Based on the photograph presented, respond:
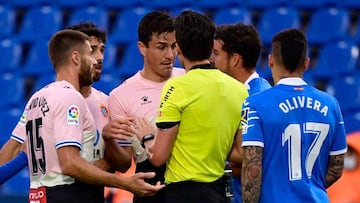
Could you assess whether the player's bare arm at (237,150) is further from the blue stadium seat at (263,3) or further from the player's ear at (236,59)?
the blue stadium seat at (263,3)

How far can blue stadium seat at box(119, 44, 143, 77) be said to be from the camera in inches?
441

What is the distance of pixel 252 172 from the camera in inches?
195

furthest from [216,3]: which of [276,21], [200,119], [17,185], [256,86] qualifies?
[200,119]

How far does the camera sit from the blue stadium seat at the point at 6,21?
39.8 ft

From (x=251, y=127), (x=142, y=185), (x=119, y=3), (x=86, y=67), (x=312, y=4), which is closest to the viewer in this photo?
(x=251, y=127)

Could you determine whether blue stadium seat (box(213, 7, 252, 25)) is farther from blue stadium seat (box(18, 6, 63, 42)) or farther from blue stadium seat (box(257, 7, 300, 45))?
blue stadium seat (box(18, 6, 63, 42))

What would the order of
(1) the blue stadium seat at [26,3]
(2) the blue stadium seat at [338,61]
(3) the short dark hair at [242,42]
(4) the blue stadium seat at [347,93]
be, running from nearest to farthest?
1. (3) the short dark hair at [242,42]
2. (4) the blue stadium seat at [347,93]
3. (2) the blue stadium seat at [338,61]
4. (1) the blue stadium seat at [26,3]

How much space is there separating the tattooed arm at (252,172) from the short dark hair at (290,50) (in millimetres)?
501

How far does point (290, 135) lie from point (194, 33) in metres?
0.75

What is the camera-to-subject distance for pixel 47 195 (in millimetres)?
5258

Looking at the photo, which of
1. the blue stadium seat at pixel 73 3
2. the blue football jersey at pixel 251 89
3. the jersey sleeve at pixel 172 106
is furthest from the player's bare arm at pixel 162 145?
the blue stadium seat at pixel 73 3

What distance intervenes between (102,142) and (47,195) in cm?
50

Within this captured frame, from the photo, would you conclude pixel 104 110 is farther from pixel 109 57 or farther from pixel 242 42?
pixel 109 57

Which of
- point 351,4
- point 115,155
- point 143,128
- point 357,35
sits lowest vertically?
point 115,155
